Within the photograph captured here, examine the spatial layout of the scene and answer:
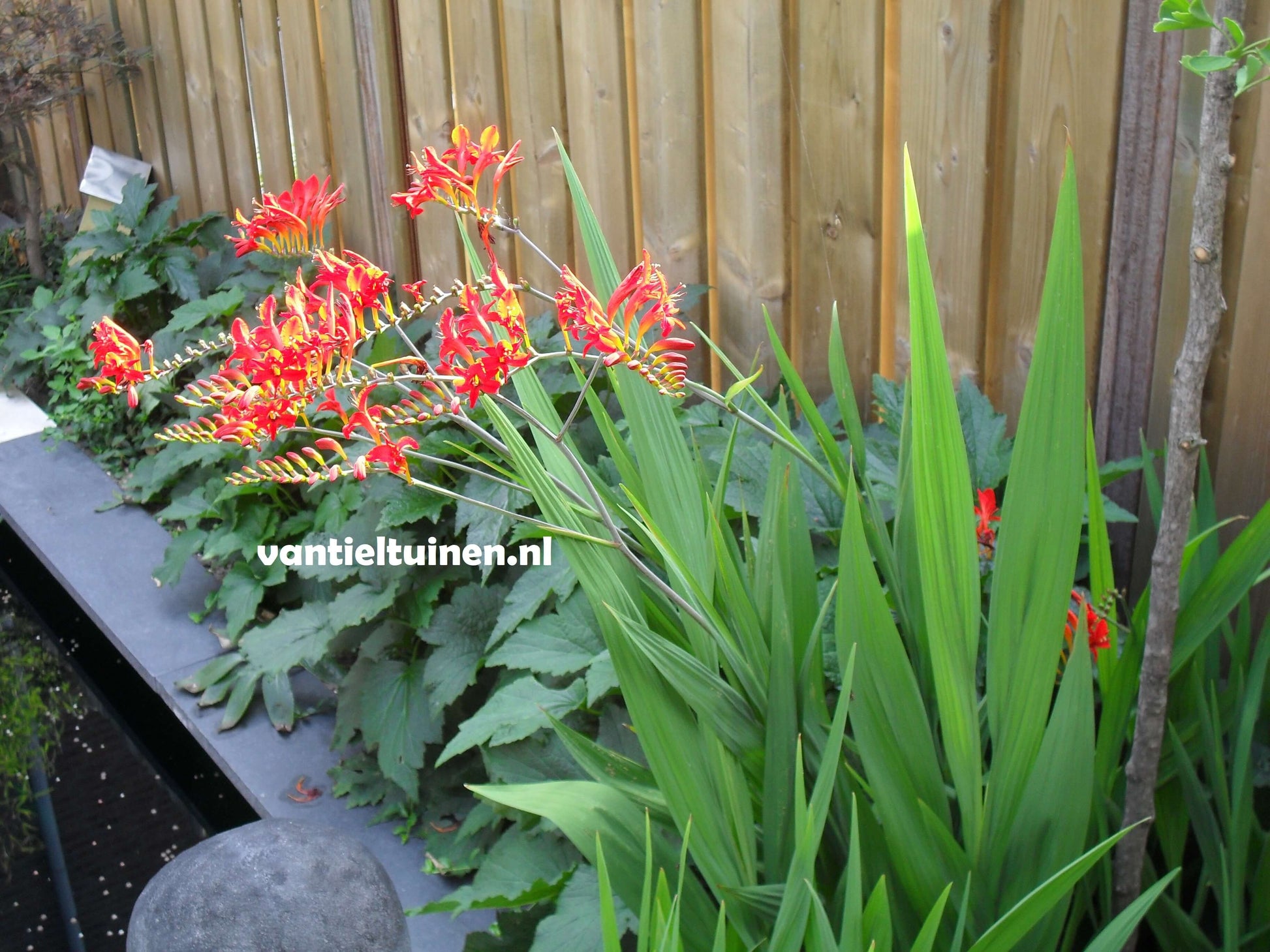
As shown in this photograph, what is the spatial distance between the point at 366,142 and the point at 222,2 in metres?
0.96

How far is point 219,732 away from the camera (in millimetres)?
2402

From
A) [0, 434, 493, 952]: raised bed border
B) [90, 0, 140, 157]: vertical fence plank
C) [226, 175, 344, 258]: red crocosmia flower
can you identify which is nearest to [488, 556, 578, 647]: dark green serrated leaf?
[0, 434, 493, 952]: raised bed border

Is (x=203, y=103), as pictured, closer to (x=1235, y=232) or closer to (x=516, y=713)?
(x=516, y=713)

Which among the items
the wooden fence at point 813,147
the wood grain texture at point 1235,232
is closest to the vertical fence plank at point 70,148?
the wooden fence at point 813,147

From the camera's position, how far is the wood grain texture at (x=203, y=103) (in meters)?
3.77

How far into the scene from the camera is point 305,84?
3.27 metres

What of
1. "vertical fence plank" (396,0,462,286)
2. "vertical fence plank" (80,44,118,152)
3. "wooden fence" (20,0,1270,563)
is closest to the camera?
"wooden fence" (20,0,1270,563)

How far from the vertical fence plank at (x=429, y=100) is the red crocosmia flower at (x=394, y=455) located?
1.86 meters

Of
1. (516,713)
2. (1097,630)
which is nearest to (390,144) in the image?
(516,713)

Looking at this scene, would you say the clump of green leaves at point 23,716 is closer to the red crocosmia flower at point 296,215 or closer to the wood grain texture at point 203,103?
the wood grain texture at point 203,103

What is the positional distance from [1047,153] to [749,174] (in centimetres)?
59

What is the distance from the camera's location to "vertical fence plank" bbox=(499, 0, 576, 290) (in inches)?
97.8

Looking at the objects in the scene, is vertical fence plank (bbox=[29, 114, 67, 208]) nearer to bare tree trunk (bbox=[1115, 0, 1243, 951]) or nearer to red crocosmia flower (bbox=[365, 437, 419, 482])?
red crocosmia flower (bbox=[365, 437, 419, 482])

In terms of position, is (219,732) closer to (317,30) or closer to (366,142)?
(366,142)
